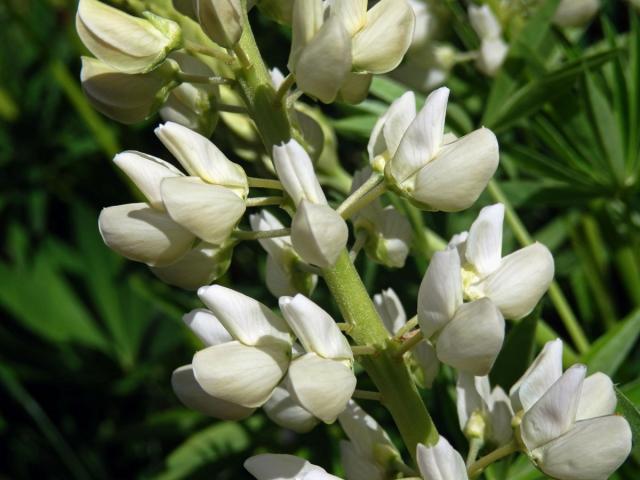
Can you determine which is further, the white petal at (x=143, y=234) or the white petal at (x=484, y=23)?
the white petal at (x=484, y=23)

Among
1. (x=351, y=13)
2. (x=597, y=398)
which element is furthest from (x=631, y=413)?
(x=351, y=13)

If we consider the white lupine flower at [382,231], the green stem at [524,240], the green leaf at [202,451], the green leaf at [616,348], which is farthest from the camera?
the green leaf at [202,451]

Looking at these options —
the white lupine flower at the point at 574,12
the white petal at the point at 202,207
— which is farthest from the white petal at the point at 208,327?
the white lupine flower at the point at 574,12

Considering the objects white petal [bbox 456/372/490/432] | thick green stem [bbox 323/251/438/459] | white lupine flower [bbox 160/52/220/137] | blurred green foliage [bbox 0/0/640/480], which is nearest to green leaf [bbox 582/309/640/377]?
blurred green foliage [bbox 0/0/640/480]

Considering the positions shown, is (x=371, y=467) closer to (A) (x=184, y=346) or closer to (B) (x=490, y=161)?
(B) (x=490, y=161)

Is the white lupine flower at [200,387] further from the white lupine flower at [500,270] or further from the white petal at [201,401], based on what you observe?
the white lupine flower at [500,270]

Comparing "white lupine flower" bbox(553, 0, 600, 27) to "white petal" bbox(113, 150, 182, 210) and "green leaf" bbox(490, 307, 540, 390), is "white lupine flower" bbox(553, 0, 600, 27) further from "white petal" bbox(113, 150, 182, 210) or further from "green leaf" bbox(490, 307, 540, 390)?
"white petal" bbox(113, 150, 182, 210)
